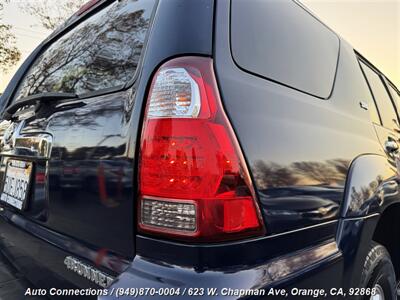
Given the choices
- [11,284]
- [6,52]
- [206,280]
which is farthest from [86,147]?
[6,52]

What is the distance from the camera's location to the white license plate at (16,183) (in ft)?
5.98

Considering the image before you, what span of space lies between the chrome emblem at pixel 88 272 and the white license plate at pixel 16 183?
50cm

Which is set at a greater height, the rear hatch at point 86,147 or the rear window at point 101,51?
the rear window at point 101,51

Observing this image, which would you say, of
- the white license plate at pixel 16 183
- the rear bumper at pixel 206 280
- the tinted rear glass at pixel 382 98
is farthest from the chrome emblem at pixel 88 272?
the tinted rear glass at pixel 382 98

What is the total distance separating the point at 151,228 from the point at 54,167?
0.62m

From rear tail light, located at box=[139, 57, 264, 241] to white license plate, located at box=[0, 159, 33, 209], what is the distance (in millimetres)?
852

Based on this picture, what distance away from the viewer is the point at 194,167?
1.19m

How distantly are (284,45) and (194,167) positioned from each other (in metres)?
0.76

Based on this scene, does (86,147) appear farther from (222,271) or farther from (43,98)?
(222,271)

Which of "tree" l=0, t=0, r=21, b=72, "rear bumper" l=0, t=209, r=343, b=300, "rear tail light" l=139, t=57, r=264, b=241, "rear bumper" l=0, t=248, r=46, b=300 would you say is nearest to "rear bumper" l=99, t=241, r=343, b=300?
"rear bumper" l=0, t=209, r=343, b=300

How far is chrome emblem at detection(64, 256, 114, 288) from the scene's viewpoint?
4.32ft

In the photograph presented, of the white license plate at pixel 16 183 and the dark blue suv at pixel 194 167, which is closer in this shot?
the dark blue suv at pixel 194 167

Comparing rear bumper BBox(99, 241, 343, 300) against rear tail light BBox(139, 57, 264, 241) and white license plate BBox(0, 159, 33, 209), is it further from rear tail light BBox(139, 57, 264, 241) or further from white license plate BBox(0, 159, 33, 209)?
white license plate BBox(0, 159, 33, 209)

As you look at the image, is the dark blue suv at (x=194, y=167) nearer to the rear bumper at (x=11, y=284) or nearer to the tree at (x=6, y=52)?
the rear bumper at (x=11, y=284)
